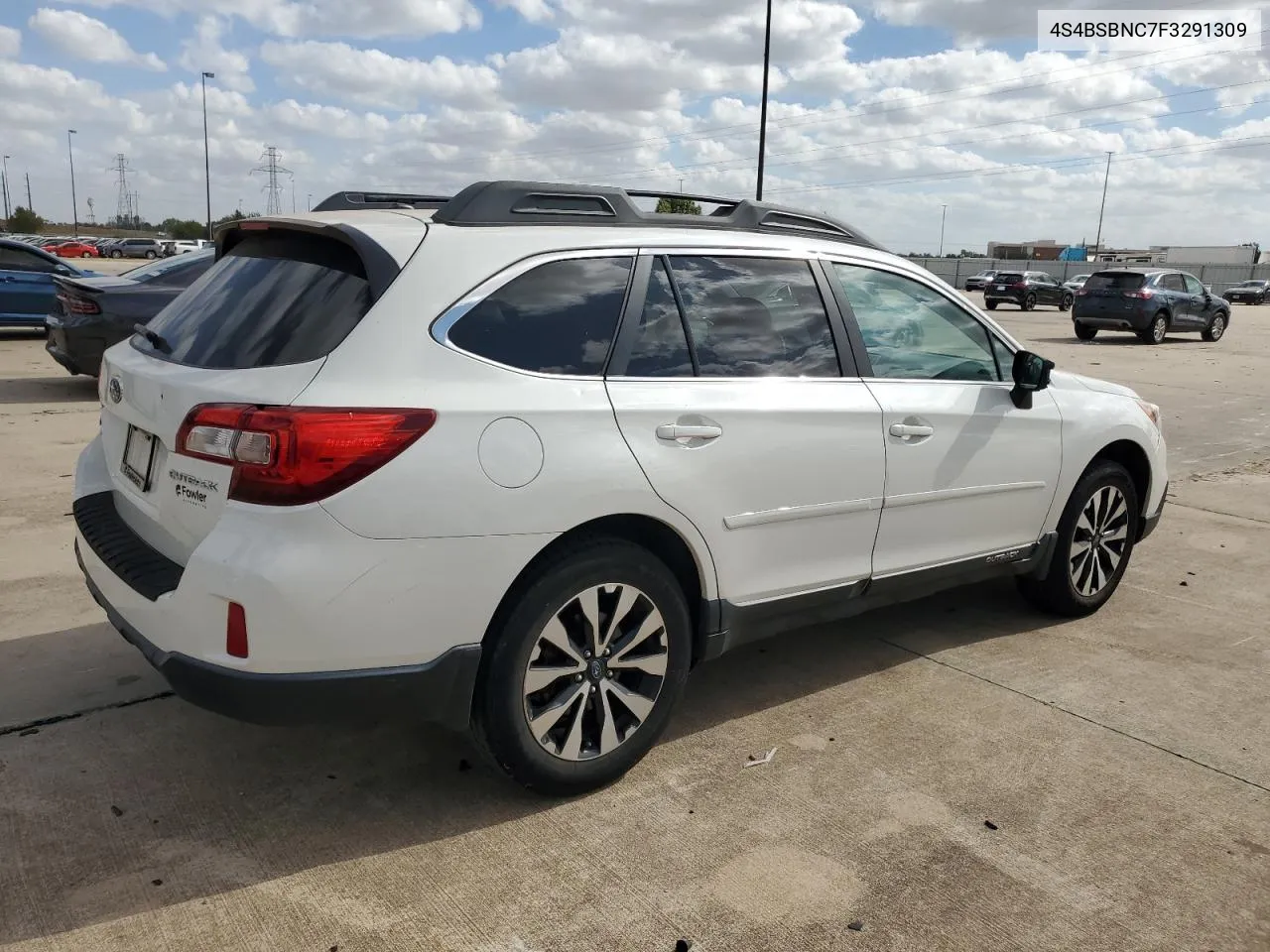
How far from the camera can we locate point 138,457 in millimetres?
3211

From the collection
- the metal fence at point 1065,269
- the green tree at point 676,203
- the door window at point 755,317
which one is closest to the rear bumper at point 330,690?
the door window at point 755,317

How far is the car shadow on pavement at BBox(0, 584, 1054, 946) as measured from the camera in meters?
2.76

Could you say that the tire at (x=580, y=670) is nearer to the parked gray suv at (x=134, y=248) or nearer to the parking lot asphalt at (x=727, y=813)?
the parking lot asphalt at (x=727, y=813)

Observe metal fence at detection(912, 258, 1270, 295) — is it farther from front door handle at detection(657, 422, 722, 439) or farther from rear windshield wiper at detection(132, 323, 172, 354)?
rear windshield wiper at detection(132, 323, 172, 354)

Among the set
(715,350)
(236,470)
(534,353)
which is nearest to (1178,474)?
(715,350)

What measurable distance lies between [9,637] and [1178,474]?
8.36 metres

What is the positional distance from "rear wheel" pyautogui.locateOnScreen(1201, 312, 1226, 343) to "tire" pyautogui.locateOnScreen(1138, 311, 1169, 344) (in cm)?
189

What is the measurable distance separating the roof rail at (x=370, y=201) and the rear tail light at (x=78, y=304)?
707cm

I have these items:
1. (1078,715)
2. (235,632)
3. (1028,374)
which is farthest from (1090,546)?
(235,632)

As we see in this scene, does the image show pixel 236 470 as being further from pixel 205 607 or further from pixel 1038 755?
pixel 1038 755

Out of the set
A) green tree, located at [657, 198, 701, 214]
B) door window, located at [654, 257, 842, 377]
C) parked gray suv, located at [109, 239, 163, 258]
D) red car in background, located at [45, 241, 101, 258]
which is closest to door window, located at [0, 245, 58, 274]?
green tree, located at [657, 198, 701, 214]

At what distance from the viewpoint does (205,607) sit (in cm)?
271

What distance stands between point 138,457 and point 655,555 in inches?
63.3

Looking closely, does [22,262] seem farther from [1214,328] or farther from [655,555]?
[1214,328]
